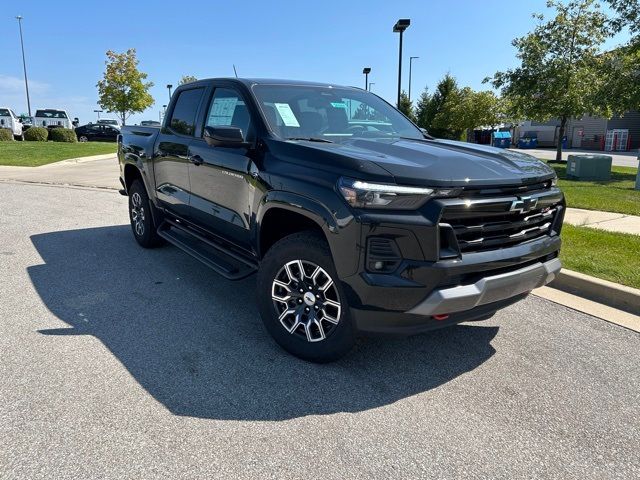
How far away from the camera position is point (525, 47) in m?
19.6

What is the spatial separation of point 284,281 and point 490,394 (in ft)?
4.88

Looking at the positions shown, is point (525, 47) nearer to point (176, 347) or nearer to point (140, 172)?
point (140, 172)

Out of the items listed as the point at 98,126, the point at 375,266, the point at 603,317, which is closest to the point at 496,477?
the point at 375,266

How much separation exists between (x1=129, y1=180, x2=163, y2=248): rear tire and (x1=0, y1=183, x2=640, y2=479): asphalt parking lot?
157cm

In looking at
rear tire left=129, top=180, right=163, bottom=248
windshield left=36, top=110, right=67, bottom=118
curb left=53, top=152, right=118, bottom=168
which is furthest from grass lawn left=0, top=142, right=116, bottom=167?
windshield left=36, top=110, right=67, bottom=118

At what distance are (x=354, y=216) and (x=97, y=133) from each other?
1471 inches

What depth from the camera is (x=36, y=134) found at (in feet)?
94.6

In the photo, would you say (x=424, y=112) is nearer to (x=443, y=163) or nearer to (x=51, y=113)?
(x=51, y=113)

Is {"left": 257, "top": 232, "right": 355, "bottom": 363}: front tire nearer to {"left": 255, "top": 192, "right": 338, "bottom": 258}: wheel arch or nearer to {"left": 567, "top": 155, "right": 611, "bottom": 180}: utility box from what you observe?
{"left": 255, "top": 192, "right": 338, "bottom": 258}: wheel arch

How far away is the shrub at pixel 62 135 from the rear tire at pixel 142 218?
27148 millimetres

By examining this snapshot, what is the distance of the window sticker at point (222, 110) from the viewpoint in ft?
13.8

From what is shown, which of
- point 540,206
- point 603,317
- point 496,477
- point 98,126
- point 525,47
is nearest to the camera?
point 496,477

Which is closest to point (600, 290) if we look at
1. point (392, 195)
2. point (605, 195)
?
point (392, 195)

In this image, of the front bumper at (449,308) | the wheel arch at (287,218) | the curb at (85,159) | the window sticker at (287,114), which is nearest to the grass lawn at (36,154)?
the curb at (85,159)
